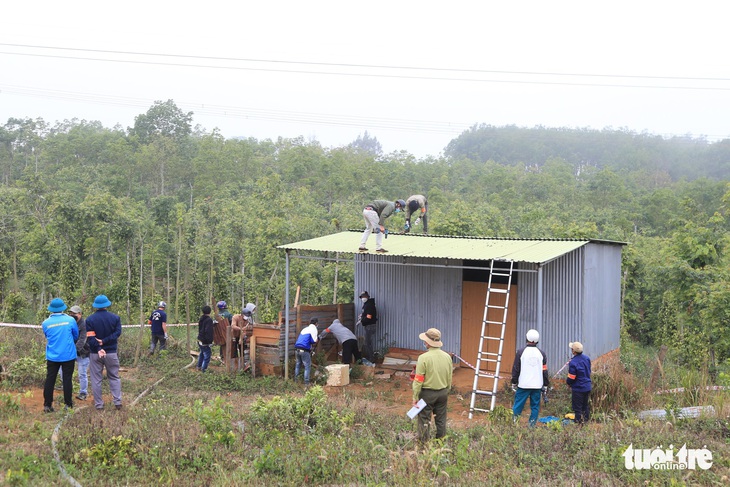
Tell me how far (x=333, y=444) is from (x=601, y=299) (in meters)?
8.36

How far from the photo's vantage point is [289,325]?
1327 cm

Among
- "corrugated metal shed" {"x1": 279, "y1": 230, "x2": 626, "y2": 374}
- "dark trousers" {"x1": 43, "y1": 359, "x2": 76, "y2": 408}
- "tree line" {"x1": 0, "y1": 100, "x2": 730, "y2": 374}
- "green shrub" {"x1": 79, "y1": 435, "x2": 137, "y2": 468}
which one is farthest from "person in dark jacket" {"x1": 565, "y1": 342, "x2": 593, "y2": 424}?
"dark trousers" {"x1": 43, "y1": 359, "x2": 76, "y2": 408}

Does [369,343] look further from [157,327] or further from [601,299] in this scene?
[601,299]

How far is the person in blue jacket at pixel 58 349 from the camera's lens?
9102 mm

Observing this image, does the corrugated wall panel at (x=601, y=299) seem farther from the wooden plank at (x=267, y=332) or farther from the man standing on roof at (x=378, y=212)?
the wooden plank at (x=267, y=332)

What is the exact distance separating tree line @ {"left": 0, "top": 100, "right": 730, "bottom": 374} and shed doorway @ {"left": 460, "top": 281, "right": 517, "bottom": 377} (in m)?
4.75

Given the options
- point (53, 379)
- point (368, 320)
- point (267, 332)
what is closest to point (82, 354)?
point (53, 379)

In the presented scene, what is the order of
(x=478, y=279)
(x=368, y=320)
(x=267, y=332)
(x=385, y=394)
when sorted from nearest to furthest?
(x=385, y=394) → (x=267, y=332) → (x=478, y=279) → (x=368, y=320)

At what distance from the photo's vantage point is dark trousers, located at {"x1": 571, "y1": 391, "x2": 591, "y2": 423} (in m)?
9.27

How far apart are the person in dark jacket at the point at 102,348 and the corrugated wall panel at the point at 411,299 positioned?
621 centimetres

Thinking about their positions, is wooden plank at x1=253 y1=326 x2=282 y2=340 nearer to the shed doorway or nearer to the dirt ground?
the dirt ground

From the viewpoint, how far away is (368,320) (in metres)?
14.4

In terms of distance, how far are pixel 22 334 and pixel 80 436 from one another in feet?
27.2

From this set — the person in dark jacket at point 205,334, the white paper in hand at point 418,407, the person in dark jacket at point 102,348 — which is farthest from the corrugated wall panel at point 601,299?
the person in dark jacket at point 102,348
